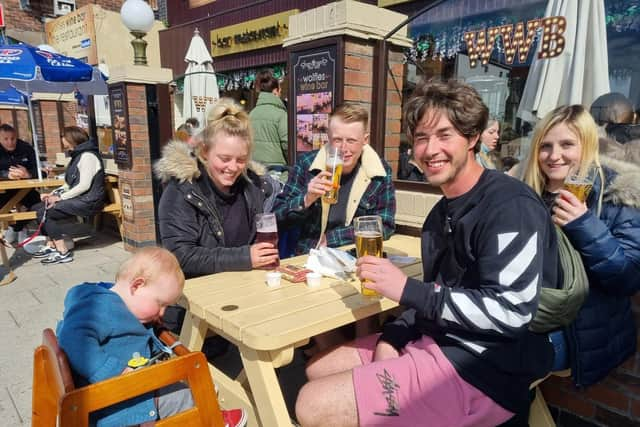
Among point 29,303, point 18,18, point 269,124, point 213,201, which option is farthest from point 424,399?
point 18,18

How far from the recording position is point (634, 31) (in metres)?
3.26

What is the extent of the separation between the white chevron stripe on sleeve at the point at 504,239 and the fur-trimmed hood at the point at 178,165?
1606 millimetres

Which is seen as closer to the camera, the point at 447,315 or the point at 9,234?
the point at 447,315

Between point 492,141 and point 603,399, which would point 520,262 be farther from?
point 492,141

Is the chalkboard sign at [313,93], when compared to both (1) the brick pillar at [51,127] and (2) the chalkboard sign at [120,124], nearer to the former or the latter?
(2) the chalkboard sign at [120,124]

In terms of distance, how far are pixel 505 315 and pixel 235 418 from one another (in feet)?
3.67

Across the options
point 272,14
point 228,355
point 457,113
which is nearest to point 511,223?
point 457,113

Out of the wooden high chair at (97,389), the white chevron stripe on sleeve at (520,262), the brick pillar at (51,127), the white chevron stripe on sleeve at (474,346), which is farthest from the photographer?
the brick pillar at (51,127)

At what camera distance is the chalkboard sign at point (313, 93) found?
3.38 meters

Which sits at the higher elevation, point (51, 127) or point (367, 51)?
point (367, 51)

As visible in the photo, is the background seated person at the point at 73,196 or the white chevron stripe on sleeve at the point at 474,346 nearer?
the white chevron stripe on sleeve at the point at 474,346

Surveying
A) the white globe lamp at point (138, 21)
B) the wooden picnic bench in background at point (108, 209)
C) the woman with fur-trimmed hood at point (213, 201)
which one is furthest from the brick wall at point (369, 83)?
the wooden picnic bench in background at point (108, 209)

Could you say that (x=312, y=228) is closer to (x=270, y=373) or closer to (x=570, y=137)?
(x=270, y=373)

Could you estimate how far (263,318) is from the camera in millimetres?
1519
